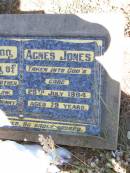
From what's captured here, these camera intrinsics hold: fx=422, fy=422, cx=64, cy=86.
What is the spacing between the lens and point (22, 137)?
3.84 m

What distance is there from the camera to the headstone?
11.5ft

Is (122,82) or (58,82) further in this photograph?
(122,82)

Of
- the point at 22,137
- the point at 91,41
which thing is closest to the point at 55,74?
the point at 91,41

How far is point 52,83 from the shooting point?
3648 mm

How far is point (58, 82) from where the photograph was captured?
363cm

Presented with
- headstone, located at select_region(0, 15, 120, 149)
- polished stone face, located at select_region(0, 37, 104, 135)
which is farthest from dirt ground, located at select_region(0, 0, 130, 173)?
polished stone face, located at select_region(0, 37, 104, 135)

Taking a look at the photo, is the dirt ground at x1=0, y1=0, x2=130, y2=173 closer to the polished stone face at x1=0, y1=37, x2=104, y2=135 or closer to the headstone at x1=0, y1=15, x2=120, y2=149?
the headstone at x1=0, y1=15, x2=120, y2=149

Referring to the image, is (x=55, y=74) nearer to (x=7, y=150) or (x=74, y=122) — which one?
(x=74, y=122)

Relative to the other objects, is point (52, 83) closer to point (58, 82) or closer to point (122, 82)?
point (58, 82)

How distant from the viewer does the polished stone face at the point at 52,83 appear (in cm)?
353

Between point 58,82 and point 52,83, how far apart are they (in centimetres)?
6

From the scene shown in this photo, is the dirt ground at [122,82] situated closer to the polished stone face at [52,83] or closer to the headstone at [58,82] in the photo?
the headstone at [58,82]

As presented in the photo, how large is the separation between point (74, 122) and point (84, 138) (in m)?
0.16

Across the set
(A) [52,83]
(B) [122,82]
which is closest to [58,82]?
(A) [52,83]
